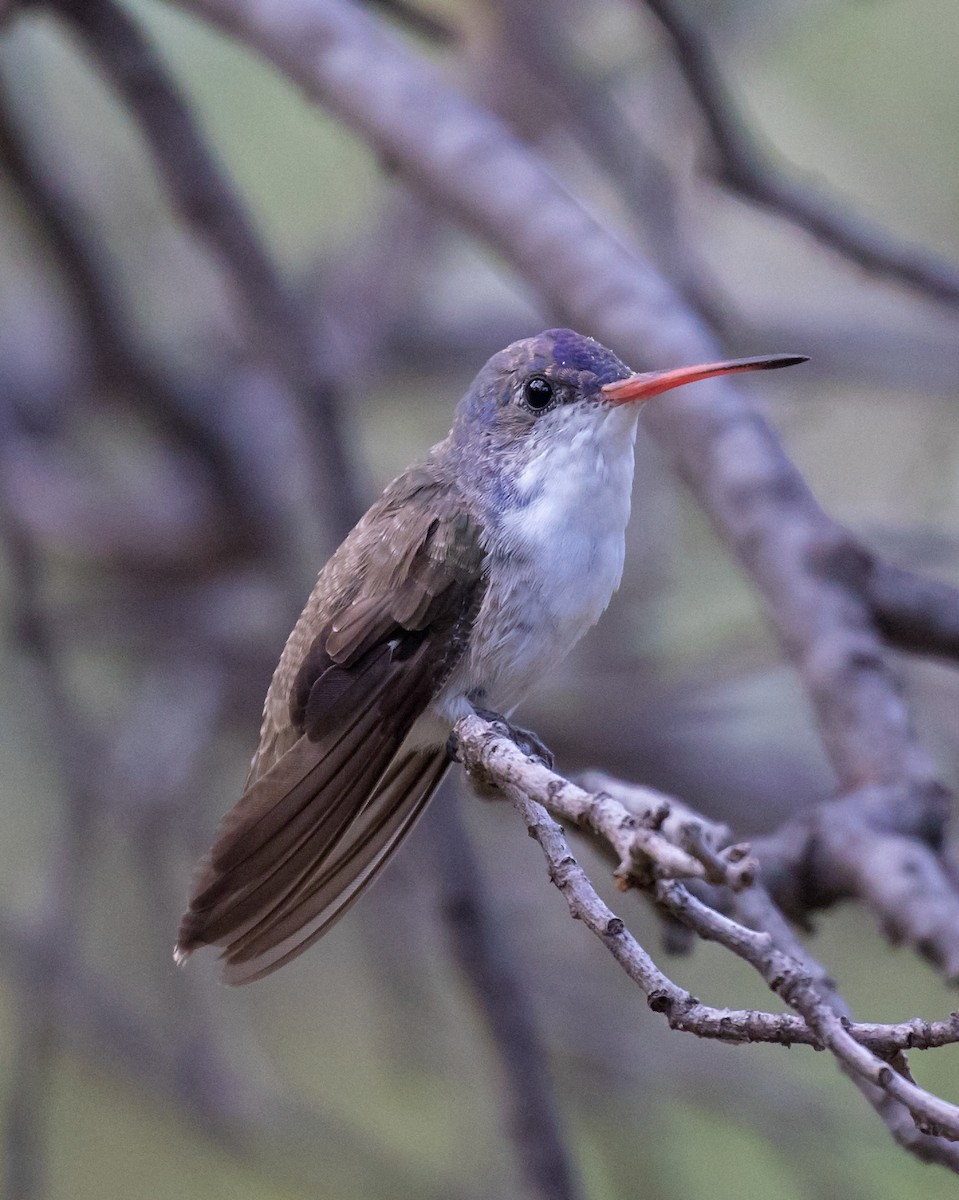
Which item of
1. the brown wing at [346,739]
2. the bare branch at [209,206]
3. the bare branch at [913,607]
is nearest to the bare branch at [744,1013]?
the brown wing at [346,739]

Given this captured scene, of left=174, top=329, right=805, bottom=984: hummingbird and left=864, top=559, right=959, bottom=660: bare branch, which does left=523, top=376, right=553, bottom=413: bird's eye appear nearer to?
left=174, top=329, right=805, bottom=984: hummingbird

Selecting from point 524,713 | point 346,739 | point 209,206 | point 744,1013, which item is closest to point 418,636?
point 346,739

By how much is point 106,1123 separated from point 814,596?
13.0 feet

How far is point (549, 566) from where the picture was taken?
A: 220cm

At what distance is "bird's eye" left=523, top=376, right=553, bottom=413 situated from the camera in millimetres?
2457

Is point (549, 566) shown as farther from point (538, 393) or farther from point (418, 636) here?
point (538, 393)

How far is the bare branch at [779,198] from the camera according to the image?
3174mm

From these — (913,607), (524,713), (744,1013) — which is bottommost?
(744,1013)

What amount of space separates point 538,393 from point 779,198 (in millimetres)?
1130

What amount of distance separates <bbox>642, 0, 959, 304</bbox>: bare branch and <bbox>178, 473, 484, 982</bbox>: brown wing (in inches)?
53.3

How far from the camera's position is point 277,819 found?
1.99 meters

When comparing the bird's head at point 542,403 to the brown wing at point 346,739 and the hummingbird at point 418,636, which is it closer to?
the hummingbird at point 418,636

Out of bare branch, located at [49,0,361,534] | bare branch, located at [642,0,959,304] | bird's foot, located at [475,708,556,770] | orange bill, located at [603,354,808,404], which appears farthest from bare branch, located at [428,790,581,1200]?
bare branch, located at [642,0,959,304]

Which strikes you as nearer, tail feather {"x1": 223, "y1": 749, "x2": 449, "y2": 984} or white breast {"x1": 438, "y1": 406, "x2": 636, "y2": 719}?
tail feather {"x1": 223, "y1": 749, "x2": 449, "y2": 984}
